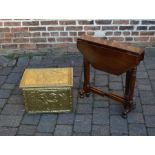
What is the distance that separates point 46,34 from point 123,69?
82.4 inches

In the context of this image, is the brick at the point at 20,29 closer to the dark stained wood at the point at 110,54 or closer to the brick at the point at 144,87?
the dark stained wood at the point at 110,54

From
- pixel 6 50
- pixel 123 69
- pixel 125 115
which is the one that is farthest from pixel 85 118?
pixel 6 50

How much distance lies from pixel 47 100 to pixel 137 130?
3.78ft

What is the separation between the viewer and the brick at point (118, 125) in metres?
3.27

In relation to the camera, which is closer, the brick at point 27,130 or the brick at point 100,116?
the brick at point 27,130

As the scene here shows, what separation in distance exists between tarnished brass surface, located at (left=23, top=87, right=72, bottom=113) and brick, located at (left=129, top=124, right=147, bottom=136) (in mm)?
811

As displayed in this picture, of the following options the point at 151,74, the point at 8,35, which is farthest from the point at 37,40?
the point at 151,74

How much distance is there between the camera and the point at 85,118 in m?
3.48

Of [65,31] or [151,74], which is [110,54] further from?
[65,31]

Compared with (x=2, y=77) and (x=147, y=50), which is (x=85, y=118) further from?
(x=147, y=50)

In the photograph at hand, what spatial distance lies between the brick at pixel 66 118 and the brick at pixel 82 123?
0.22 ft

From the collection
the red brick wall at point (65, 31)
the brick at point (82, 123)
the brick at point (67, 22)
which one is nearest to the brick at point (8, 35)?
the red brick wall at point (65, 31)

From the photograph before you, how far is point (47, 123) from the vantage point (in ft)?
11.2

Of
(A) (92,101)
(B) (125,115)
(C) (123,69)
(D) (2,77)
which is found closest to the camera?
(C) (123,69)
